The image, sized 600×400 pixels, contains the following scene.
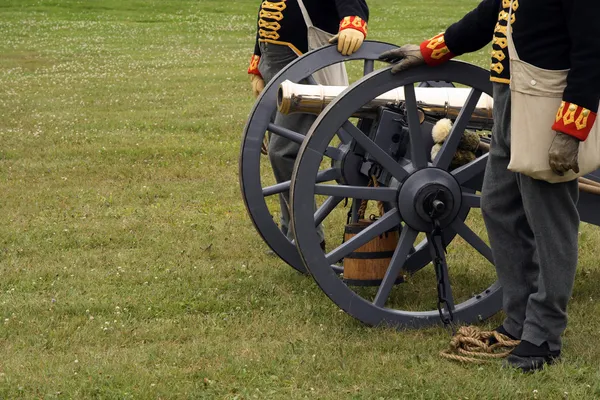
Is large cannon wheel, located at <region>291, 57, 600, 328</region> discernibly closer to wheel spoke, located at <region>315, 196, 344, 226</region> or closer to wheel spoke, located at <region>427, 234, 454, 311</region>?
wheel spoke, located at <region>427, 234, 454, 311</region>

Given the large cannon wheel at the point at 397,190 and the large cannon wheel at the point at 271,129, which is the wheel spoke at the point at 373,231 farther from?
the large cannon wheel at the point at 271,129

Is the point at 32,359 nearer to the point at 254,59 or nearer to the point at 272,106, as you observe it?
the point at 272,106

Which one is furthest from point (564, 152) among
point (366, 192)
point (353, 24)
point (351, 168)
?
point (353, 24)

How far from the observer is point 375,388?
370 cm

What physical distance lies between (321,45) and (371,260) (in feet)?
4.48

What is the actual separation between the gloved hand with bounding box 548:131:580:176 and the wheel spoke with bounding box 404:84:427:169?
0.95 meters

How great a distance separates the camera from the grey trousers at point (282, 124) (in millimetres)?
5348

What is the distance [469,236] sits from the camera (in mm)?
4508

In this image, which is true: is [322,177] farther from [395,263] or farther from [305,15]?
[305,15]

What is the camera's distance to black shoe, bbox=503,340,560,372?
12.4ft

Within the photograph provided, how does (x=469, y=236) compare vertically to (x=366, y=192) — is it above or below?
below

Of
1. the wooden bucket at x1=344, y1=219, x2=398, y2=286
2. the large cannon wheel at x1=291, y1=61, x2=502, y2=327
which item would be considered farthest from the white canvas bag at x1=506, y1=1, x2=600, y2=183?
the wooden bucket at x1=344, y1=219, x2=398, y2=286

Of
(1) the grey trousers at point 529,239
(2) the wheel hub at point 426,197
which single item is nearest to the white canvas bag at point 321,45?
(2) the wheel hub at point 426,197

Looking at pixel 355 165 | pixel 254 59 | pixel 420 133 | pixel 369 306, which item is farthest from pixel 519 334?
pixel 254 59
